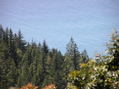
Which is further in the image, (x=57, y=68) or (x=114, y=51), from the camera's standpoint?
(x=57, y=68)

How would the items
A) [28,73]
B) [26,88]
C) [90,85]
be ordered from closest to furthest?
1. [90,85]
2. [26,88]
3. [28,73]

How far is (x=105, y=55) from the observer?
753 centimetres

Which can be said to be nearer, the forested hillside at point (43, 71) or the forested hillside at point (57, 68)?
the forested hillside at point (57, 68)

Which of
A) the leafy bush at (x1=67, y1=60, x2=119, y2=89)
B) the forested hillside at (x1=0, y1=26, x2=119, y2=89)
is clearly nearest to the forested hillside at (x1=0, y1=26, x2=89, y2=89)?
the forested hillside at (x1=0, y1=26, x2=119, y2=89)

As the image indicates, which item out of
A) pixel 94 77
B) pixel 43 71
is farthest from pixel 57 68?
pixel 94 77

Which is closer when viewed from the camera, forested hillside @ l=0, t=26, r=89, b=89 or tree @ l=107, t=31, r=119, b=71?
tree @ l=107, t=31, r=119, b=71

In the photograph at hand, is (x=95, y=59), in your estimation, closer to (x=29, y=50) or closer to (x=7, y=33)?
(x=29, y=50)

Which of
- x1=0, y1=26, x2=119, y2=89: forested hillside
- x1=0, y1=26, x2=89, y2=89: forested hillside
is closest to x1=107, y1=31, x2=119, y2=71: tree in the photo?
x1=0, y1=26, x2=119, y2=89: forested hillside

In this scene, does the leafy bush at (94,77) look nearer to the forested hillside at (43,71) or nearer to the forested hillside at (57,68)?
the forested hillside at (57,68)

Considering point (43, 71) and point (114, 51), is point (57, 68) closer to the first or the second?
point (43, 71)

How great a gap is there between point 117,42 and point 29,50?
93809 mm

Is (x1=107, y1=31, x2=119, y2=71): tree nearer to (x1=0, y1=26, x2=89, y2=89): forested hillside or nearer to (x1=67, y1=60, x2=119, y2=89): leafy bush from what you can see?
(x1=67, y1=60, x2=119, y2=89): leafy bush

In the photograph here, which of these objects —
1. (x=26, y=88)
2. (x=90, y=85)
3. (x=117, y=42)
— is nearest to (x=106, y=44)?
(x=117, y=42)

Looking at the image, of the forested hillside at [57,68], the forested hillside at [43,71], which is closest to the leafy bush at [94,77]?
the forested hillside at [57,68]
